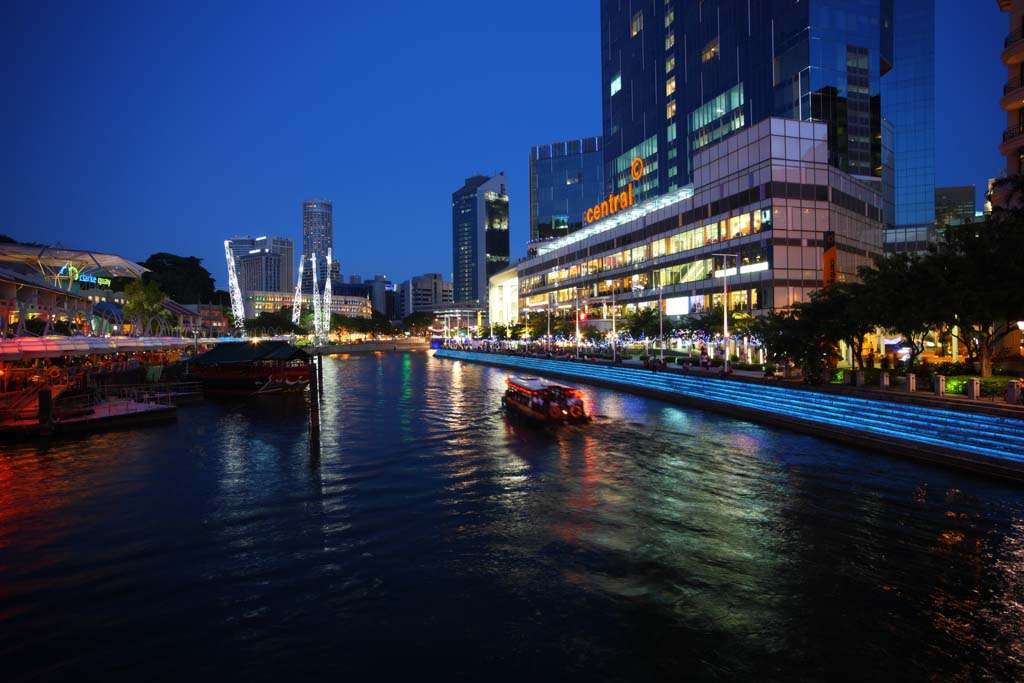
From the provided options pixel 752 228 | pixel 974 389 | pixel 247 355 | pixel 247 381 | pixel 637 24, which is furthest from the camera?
pixel 637 24

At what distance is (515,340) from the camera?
142m

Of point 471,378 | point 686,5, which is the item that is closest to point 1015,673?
point 471,378

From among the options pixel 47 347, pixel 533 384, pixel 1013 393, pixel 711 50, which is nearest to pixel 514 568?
pixel 1013 393

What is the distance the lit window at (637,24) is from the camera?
12788 centimetres

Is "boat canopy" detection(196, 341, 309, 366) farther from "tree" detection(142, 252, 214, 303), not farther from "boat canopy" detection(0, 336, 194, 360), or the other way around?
"tree" detection(142, 252, 214, 303)

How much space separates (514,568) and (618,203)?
98675 mm

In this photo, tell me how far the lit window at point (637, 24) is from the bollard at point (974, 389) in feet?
403

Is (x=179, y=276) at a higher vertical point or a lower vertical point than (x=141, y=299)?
higher

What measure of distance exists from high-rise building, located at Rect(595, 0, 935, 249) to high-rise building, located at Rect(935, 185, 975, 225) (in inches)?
750

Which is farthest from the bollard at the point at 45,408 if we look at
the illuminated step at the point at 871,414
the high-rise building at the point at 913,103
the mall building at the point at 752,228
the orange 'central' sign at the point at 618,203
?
the high-rise building at the point at 913,103

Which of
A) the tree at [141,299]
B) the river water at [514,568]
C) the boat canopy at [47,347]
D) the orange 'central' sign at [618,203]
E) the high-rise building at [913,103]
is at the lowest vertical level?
the river water at [514,568]

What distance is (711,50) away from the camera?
102000 millimetres

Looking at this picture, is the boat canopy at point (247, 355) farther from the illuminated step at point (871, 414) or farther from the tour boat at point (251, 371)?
the illuminated step at point (871, 414)

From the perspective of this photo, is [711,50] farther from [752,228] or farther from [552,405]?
[552,405]
